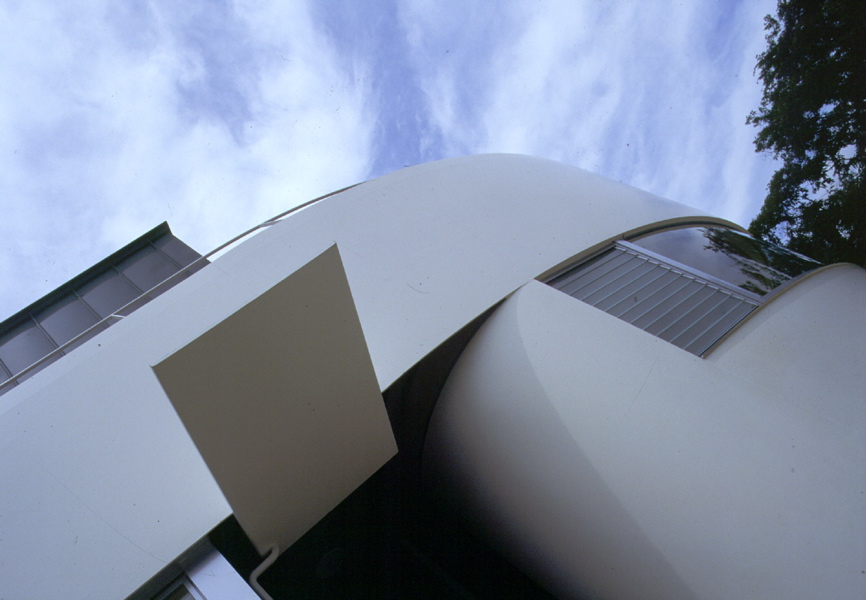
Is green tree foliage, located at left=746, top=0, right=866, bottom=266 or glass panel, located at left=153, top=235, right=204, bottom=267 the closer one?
green tree foliage, located at left=746, top=0, right=866, bottom=266

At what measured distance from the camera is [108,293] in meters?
10.3

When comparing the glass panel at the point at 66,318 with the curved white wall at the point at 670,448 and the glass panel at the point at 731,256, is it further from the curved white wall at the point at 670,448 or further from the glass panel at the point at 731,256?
the glass panel at the point at 731,256

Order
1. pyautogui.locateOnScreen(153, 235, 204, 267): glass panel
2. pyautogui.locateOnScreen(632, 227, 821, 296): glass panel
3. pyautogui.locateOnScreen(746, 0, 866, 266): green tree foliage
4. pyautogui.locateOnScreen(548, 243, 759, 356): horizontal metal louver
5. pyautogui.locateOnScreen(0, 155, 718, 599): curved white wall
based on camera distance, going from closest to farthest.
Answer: pyautogui.locateOnScreen(0, 155, 718, 599): curved white wall
pyautogui.locateOnScreen(548, 243, 759, 356): horizontal metal louver
pyautogui.locateOnScreen(632, 227, 821, 296): glass panel
pyautogui.locateOnScreen(746, 0, 866, 266): green tree foliage
pyautogui.locateOnScreen(153, 235, 204, 267): glass panel

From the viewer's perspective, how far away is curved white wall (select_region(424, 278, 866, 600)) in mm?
3008

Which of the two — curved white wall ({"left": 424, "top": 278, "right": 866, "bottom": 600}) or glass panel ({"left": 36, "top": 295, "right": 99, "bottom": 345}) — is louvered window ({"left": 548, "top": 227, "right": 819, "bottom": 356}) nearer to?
curved white wall ({"left": 424, "top": 278, "right": 866, "bottom": 600})

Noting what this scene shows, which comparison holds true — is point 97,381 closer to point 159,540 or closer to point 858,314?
point 159,540

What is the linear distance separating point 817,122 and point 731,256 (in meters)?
5.08

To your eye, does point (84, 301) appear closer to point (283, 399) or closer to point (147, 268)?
point (147, 268)

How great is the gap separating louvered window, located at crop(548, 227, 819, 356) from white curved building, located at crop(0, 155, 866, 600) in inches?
1.2

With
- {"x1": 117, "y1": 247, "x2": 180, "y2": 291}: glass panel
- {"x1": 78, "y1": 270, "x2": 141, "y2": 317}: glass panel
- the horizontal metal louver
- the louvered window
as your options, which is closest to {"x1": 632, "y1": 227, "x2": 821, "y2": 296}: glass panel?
the louvered window

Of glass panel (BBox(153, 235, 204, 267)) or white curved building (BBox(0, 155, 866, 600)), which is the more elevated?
glass panel (BBox(153, 235, 204, 267))

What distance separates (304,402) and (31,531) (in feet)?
6.61

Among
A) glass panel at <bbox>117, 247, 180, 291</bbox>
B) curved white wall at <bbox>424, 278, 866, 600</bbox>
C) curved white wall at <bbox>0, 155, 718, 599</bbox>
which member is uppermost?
glass panel at <bbox>117, 247, 180, 291</bbox>

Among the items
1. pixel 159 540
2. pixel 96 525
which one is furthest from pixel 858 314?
pixel 96 525
